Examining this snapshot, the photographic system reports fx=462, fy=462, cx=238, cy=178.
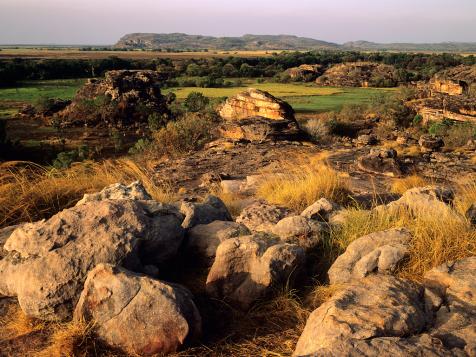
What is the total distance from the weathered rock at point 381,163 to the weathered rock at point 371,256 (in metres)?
6.02

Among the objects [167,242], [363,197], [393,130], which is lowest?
[393,130]

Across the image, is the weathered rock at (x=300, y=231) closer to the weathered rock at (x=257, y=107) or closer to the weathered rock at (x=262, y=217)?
the weathered rock at (x=262, y=217)

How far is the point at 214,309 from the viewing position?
3221mm

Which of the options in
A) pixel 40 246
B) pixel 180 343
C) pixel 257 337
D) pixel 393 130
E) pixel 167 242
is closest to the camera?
pixel 180 343

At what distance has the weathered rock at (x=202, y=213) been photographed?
168 inches

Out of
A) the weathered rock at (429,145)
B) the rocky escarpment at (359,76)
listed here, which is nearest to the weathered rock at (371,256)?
the weathered rock at (429,145)

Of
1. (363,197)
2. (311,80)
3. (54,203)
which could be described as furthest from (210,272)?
(311,80)

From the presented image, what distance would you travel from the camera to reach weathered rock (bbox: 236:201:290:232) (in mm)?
4207

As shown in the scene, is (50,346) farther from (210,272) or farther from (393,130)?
(393,130)

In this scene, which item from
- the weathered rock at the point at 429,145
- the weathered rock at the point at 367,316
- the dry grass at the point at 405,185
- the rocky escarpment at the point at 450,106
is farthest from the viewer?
the rocky escarpment at the point at 450,106

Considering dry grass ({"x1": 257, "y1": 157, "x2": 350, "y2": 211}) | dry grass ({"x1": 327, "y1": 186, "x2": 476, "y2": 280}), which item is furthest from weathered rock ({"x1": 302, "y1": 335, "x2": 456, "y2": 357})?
dry grass ({"x1": 257, "y1": 157, "x2": 350, "y2": 211})

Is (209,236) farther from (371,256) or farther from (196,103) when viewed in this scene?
(196,103)

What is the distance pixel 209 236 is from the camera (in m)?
3.84

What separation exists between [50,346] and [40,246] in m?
0.75
